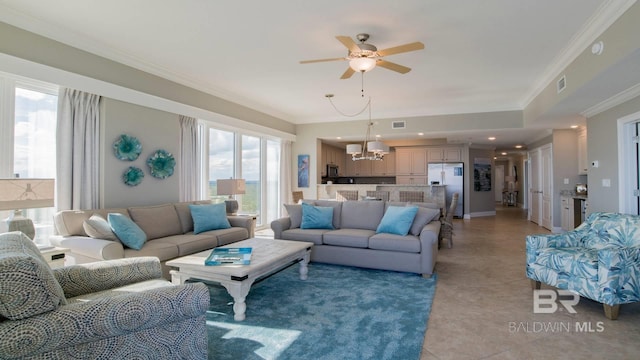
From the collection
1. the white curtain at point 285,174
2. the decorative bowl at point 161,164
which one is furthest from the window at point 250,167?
the decorative bowl at point 161,164

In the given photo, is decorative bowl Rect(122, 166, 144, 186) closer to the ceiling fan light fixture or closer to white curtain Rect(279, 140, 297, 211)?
the ceiling fan light fixture

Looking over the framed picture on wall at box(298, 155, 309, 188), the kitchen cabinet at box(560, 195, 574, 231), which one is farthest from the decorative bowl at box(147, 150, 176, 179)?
the kitchen cabinet at box(560, 195, 574, 231)

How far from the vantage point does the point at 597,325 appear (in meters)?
2.68

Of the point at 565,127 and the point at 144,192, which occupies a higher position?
the point at 565,127

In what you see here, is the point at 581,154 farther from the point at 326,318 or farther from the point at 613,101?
the point at 326,318

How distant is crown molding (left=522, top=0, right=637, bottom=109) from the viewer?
9.77 feet

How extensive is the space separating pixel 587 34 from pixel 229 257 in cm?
457

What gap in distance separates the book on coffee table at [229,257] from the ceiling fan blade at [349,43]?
225 cm

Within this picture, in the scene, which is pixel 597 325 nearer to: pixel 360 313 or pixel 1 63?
pixel 360 313

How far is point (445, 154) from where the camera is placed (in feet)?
33.7

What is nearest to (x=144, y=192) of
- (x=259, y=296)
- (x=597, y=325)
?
(x=259, y=296)

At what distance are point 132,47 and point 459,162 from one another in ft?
29.9

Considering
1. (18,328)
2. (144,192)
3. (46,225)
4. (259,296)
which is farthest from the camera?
(144,192)

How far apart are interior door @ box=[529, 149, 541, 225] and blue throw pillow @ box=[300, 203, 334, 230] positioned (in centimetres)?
671
